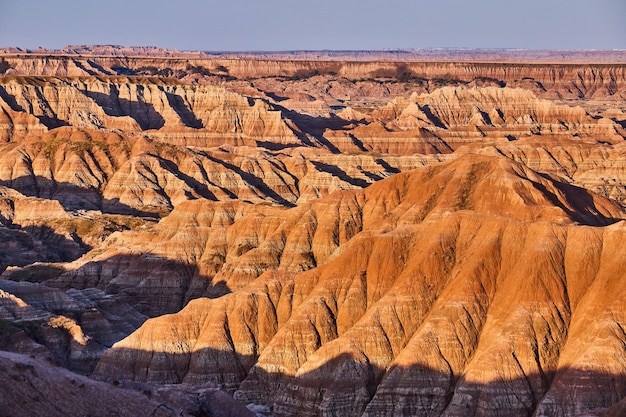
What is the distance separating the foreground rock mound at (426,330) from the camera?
85.8 m

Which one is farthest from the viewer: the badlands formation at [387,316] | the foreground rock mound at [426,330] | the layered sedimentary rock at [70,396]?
the foreground rock mound at [426,330]

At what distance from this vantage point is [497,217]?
3976 inches

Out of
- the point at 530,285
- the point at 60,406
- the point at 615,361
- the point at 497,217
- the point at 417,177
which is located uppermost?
the point at 417,177

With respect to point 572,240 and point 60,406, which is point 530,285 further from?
point 60,406

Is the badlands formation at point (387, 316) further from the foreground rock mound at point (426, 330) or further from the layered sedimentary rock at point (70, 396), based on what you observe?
the layered sedimentary rock at point (70, 396)

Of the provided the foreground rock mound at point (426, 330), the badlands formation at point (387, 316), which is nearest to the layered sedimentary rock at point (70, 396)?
the badlands formation at point (387, 316)

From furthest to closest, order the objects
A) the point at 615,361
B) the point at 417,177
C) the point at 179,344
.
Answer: the point at 417,177, the point at 179,344, the point at 615,361

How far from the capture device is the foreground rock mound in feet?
282

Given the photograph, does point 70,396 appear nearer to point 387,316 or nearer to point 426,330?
point 426,330

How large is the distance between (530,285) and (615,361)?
10193 mm

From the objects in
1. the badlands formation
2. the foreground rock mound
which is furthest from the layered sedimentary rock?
the foreground rock mound

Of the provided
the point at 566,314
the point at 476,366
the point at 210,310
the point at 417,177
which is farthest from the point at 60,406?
the point at 417,177

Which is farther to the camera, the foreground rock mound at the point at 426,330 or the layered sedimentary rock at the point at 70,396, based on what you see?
the foreground rock mound at the point at 426,330

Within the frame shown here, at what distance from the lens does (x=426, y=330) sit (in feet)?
301
